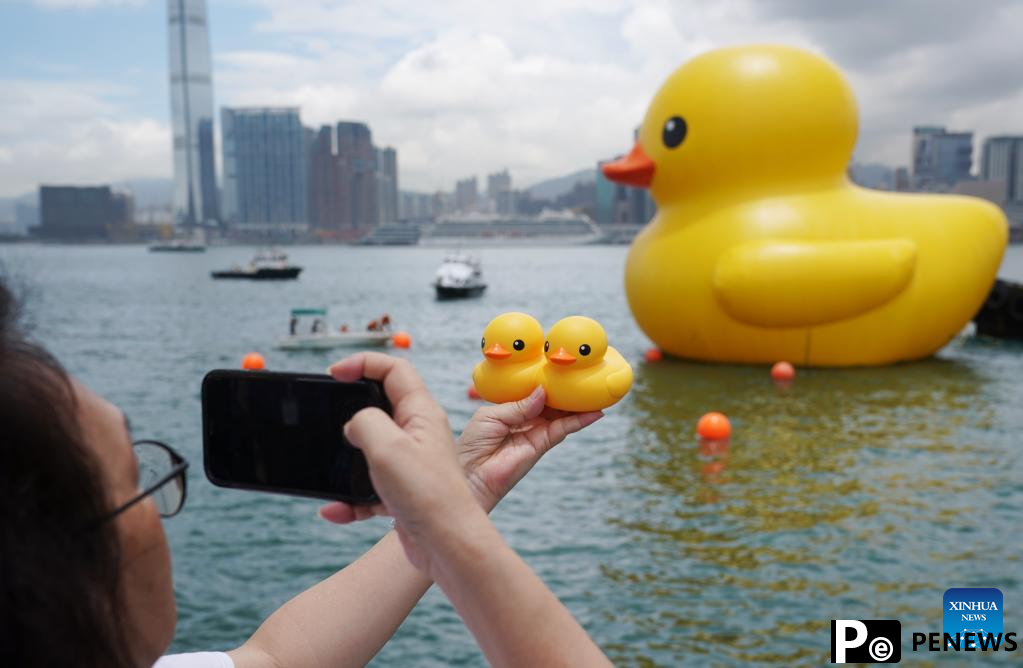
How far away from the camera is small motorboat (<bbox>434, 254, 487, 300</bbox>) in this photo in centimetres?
3406

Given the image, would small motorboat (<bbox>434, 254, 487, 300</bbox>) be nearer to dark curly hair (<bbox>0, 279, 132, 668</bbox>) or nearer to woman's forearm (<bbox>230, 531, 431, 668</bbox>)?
woman's forearm (<bbox>230, 531, 431, 668</bbox>)

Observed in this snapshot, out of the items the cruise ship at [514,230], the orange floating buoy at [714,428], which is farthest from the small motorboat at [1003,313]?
the cruise ship at [514,230]

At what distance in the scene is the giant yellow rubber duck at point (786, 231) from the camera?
12.0 metres

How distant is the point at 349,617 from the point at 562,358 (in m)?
0.67

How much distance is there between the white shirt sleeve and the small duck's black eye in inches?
475

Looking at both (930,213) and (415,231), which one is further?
(415,231)

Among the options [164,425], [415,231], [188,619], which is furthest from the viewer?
[415,231]

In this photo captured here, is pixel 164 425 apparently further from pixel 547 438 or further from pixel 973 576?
pixel 547 438

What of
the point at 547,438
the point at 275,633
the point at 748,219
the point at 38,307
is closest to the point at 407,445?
the point at 38,307

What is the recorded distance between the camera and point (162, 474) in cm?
113

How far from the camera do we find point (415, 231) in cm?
12694

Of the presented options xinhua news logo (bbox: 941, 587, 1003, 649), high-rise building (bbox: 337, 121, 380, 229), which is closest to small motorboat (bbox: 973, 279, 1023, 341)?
xinhua news logo (bbox: 941, 587, 1003, 649)

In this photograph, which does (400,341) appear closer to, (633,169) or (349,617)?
(633,169)

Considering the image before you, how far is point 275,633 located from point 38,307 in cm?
84
